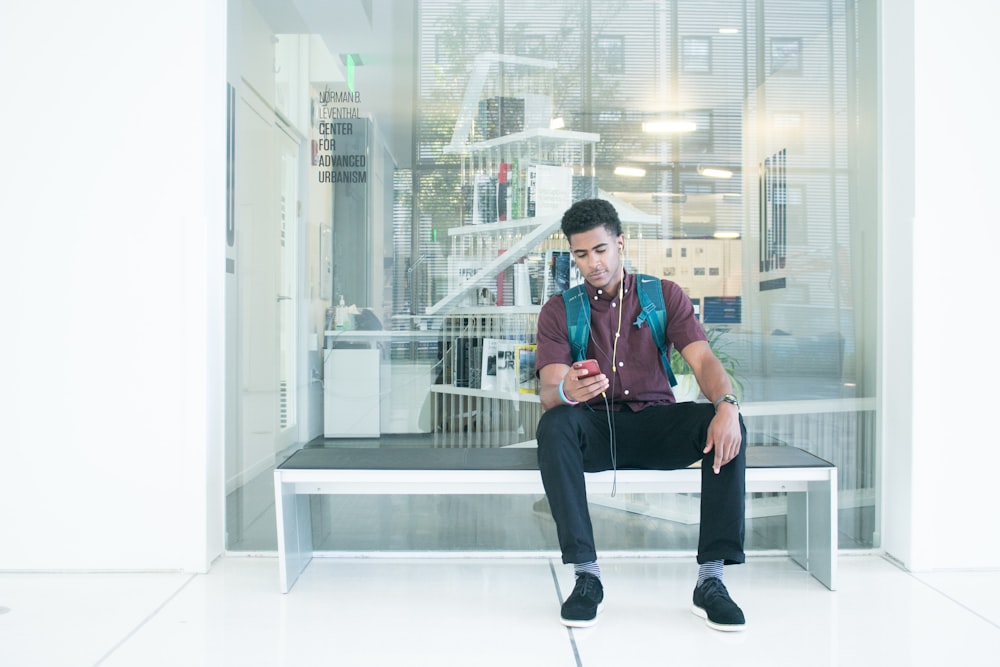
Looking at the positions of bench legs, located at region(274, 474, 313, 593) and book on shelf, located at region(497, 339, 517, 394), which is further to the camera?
book on shelf, located at region(497, 339, 517, 394)

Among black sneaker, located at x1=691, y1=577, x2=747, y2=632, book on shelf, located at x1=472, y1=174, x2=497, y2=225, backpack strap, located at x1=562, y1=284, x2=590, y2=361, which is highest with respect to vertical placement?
book on shelf, located at x1=472, y1=174, x2=497, y2=225

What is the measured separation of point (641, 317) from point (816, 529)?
0.90 metres

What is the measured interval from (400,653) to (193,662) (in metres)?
0.50

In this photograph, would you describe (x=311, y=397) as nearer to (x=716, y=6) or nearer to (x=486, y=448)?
(x=486, y=448)

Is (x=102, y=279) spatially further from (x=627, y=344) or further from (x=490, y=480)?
(x=627, y=344)

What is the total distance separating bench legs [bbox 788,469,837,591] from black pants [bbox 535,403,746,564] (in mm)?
324

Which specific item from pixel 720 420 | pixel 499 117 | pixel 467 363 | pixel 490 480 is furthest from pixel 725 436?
pixel 499 117

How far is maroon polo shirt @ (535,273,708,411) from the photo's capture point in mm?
2541

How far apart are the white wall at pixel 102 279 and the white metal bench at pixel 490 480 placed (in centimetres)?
40

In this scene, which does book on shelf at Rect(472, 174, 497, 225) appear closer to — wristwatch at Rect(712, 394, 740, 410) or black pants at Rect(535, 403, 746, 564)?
black pants at Rect(535, 403, 746, 564)

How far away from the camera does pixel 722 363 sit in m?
3.00

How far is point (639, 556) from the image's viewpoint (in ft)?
9.41

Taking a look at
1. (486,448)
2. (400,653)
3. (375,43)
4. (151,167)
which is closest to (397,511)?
(486,448)

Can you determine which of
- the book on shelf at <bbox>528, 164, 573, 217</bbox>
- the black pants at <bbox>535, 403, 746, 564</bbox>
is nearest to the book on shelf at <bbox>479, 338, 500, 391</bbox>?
the book on shelf at <bbox>528, 164, 573, 217</bbox>
